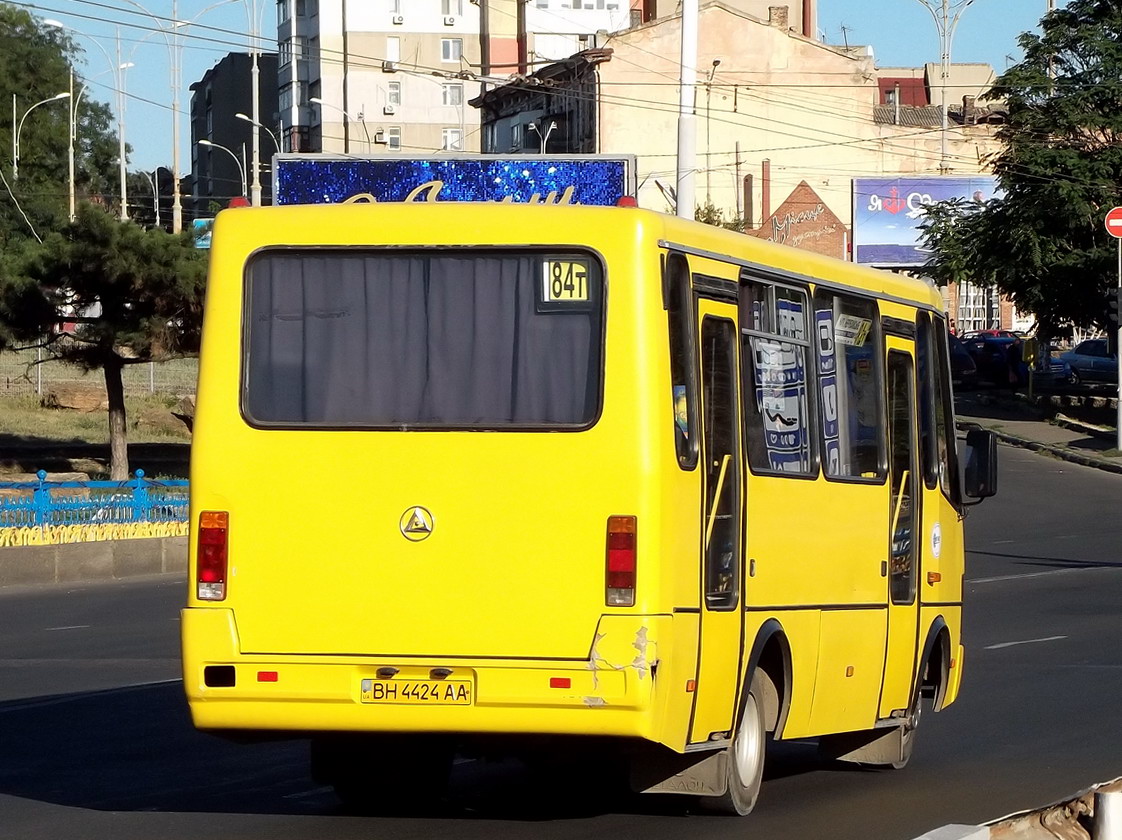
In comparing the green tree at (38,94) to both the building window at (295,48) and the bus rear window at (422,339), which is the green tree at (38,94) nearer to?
the building window at (295,48)

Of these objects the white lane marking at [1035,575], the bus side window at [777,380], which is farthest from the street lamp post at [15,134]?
the bus side window at [777,380]

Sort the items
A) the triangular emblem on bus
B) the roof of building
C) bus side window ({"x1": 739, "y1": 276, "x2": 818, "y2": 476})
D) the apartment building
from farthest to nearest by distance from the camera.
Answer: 1. the apartment building
2. the roof of building
3. bus side window ({"x1": 739, "y1": 276, "x2": 818, "y2": 476})
4. the triangular emblem on bus

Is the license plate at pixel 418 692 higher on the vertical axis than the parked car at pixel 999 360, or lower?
lower

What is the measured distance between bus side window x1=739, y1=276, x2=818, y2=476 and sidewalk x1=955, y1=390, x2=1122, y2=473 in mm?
32740

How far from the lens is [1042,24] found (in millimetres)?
54281

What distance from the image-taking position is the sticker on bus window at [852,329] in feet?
31.2

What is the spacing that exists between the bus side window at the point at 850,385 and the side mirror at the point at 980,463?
2.40 ft

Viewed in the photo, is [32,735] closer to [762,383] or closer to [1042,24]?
[762,383]

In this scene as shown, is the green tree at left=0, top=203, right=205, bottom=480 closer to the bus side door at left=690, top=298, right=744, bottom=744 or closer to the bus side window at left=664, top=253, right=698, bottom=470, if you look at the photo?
the bus side door at left=690, top=298, right=744, bottom=744

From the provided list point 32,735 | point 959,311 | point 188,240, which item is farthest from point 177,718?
point 959,311

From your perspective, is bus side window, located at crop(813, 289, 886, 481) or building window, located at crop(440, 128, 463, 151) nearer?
bus side window, located at crop(813, 289, 886, 481)

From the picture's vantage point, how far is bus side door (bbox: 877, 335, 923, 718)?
Result: 10.1m

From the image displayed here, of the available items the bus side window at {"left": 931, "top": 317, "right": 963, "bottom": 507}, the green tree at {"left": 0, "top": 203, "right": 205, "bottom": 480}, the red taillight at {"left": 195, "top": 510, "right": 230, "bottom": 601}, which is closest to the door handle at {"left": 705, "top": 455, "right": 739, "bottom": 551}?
the red taillight at {"left": 195, "top": 510, "right": 230, "bottom": 601}

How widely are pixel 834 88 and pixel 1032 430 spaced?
3403cm
